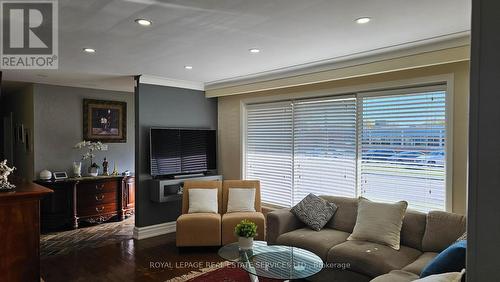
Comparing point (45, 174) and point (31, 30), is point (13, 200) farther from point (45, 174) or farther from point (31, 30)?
Result: point (45, 174)

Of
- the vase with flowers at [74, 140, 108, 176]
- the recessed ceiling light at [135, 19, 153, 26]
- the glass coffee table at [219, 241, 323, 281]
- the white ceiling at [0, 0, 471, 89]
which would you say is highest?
the white ceiling at [0, 0, 471, 89]

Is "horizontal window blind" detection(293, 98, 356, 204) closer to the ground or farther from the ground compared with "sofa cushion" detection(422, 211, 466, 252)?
farther from the ground

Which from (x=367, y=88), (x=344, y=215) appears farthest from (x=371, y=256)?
(x=367, y=88)

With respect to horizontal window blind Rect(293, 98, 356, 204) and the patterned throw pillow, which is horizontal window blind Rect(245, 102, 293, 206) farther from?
the patterned throw pillow

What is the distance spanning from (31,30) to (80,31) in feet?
1.21

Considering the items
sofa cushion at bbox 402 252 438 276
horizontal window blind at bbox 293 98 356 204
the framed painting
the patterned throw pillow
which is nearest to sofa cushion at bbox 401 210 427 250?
sofa cushion at bbox 402 252 438 276

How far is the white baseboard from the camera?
4.81 metres

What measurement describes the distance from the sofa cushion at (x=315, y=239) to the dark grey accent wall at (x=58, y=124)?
4.22m

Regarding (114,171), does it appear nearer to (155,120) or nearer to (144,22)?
(155,120)

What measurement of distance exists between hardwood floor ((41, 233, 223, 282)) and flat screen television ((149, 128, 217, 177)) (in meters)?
1.13

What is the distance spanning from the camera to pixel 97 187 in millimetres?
5586

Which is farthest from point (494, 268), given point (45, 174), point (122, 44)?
point (45, 174)

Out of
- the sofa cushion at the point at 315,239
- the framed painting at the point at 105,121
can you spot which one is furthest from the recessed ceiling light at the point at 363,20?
the framed painting at the point at 105,121

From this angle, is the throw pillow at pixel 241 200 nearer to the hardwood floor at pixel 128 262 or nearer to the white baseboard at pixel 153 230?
the hardwood floor at pixel 128 262
